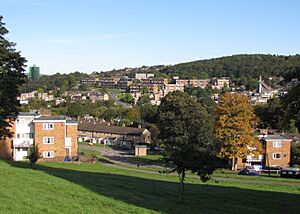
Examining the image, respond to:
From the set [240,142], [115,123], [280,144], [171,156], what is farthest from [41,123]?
[115,123]

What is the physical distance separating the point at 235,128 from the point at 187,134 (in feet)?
97.7

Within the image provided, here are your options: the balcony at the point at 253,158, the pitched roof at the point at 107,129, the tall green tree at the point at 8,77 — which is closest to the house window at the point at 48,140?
the tall green tree at the point at 8,77

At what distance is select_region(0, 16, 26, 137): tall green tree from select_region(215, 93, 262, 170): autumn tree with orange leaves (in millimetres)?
23229

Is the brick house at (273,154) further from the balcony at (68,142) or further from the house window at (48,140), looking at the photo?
the house window at (48,140)

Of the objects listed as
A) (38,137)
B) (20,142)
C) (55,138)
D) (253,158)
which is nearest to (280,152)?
(253,158)

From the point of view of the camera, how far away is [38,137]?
50.5m

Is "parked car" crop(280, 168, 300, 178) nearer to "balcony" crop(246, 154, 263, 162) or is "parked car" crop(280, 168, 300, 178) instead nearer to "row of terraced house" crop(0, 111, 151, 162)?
"balcony" crop(246, 154, 263, 162)

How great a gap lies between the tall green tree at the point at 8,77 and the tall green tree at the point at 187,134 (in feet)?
48.1

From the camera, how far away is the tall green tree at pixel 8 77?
102 feet

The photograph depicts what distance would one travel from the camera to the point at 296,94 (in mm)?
18922

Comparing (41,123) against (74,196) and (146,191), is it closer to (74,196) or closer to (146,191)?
(146,191)

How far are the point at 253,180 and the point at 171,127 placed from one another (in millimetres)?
20010

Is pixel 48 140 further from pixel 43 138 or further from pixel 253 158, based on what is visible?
pixel 253 158

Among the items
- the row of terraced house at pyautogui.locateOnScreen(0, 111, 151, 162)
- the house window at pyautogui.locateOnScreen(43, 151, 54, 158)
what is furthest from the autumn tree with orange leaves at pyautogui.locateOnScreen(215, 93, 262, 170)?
the house window at pyautogui.locateOnScreen(43, 151, 54, 158)
